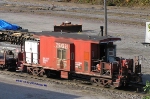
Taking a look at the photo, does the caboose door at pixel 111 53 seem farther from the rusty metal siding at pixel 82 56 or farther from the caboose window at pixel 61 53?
the caboose window at pixel 61 53

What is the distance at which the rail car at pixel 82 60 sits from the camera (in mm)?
27516

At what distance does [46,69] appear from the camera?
3091 centimetres

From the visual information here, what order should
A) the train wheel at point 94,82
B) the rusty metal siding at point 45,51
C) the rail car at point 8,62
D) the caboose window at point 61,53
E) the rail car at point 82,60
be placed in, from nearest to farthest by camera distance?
the rail car at point 82,60 < the train wheel at point 94,82 < the caboose window at point 61,53 < the rusty metal siding at point 45,51 < the rail car at point 8,62

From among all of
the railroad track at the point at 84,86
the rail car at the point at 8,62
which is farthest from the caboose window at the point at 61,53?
the rail car at the point at 8,62

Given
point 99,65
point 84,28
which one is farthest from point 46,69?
point 84,28

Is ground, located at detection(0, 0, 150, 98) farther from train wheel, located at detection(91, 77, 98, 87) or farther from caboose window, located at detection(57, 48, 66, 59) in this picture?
caboose window, located at detection(57, 48, 66, 59)

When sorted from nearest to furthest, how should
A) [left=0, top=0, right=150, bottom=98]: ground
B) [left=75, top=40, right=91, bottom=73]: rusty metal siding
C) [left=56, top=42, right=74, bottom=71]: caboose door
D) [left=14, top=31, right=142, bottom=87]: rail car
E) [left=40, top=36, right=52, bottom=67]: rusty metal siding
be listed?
[left=14, top=31, right=142, bottom=87]: rail car, [left=75, top=40, right=91, bottom=73]: rusty metal siding, [left=56, top=42, right=74, bottom=71]: caboose door, [left=40, top=36, right=52, bottom=67]: rusty metal siding, [left=0, top=0, right=150, bottom=98]: ground

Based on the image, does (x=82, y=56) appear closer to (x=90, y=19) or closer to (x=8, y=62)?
(x=8, y=62)

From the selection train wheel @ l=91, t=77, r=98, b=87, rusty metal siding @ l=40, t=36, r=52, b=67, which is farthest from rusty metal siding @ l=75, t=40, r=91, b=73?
rusty metal siding @ l=40, t=36, r=52, b=67

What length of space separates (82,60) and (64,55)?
1.52m

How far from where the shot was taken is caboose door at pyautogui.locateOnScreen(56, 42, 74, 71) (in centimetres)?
2906

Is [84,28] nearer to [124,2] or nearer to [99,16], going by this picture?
[99,16]

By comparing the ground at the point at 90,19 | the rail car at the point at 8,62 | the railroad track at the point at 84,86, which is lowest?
the railroad track at the point at 84,86

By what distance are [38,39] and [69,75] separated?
381 cm
